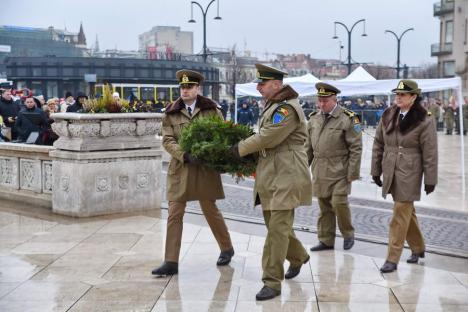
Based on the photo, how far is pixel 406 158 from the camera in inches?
250

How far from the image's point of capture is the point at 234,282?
602 centimetres

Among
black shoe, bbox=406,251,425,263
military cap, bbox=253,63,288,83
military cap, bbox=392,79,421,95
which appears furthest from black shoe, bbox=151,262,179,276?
military cap, bbox=392,79,421,95

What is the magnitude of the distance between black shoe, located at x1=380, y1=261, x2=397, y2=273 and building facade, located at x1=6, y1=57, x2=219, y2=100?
59.9 metres

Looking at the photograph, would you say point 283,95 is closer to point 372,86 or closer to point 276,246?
point 276,246

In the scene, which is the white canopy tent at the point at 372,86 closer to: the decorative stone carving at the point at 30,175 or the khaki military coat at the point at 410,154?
the decorative stone carving at the point at 30,175

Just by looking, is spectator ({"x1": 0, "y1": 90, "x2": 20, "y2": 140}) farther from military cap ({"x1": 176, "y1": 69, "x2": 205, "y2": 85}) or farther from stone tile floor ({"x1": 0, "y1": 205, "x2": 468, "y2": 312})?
military cap ({"x1": 176, "y1": 69, "x2": 205, "y2": 85})

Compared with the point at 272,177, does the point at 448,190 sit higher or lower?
lower

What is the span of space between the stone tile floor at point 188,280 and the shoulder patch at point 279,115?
5.05 feet

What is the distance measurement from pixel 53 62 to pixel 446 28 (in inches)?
1592

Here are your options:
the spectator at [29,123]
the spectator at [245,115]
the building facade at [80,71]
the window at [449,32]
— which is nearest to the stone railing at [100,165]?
the spectator at [29,123]

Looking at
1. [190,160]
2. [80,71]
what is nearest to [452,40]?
[80,71]

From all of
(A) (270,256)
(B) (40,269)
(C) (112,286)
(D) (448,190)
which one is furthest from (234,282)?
(D) (448,190)

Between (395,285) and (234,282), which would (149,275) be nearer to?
(234,282)

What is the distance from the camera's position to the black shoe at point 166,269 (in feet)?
20.3
